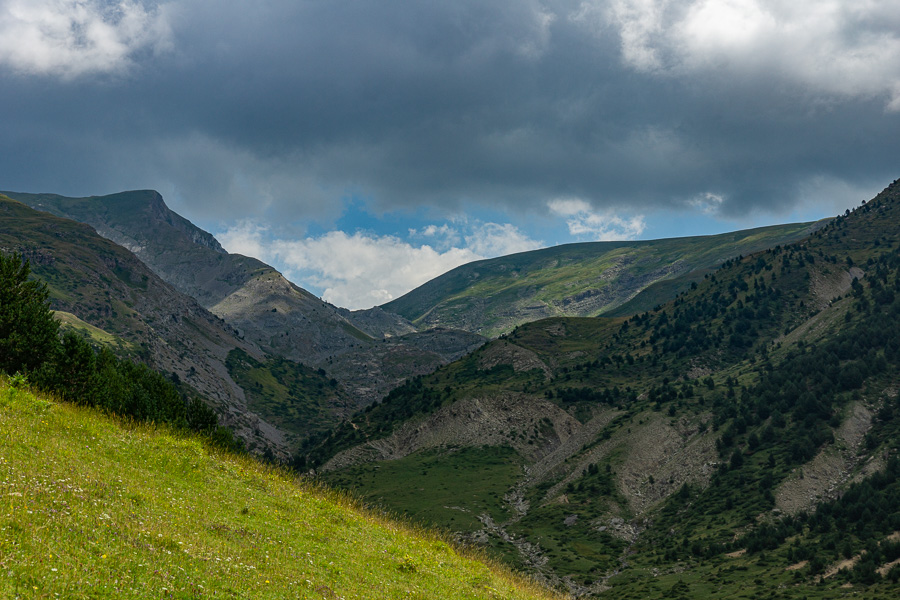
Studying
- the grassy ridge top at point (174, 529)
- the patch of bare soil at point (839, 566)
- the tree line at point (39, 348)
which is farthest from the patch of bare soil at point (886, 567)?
the tree line at point (39, 348)

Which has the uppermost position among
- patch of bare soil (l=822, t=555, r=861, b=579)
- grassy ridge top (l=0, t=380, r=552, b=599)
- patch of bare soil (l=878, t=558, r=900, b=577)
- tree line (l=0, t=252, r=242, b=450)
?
tree line (l=0, t=252, r=242, b=450)

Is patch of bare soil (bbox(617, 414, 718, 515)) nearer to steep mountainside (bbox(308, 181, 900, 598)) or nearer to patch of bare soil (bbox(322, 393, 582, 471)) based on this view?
steep mountainside (bbox(308, 181, 900, 598))

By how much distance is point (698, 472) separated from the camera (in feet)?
433

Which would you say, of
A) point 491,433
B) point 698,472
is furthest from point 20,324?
point 491,433

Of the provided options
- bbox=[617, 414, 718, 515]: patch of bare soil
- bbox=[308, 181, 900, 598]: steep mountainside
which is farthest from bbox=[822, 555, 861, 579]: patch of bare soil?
bbox=[617, 414, 718, 515]: patch of bare soil

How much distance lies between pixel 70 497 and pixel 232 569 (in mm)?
5626

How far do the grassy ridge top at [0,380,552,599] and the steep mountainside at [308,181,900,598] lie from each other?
229 ft

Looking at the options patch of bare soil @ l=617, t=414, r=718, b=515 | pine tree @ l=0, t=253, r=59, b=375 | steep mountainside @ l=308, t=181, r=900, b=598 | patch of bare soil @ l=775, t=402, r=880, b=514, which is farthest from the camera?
patch of bare soil @ l=617, t=414, r=718, b=515

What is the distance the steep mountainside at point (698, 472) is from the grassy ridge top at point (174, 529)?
2744 inches

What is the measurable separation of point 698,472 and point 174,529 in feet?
447

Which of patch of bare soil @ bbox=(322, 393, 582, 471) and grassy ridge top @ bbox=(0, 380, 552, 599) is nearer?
grassy ridge top @ bbox=(0, 380, 552, 599)

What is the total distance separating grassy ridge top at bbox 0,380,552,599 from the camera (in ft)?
47.2

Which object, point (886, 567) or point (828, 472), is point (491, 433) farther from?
point (886, 567)

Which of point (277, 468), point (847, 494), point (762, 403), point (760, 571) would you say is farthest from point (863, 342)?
point (277, 468)
